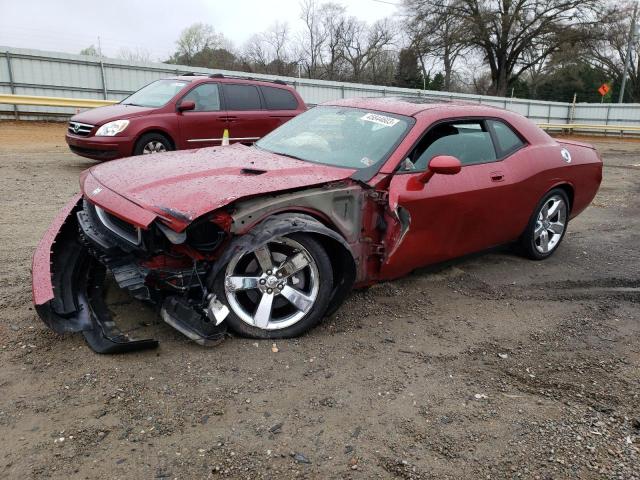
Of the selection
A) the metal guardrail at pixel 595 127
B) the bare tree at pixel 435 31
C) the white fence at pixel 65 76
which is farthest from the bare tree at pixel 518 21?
the white fence at pixel 65 76

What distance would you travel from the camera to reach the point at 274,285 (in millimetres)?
3279

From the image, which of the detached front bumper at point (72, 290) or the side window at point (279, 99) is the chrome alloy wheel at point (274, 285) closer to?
the detached front bumper at point (72, 290)

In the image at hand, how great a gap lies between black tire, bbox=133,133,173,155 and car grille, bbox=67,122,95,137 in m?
0.82

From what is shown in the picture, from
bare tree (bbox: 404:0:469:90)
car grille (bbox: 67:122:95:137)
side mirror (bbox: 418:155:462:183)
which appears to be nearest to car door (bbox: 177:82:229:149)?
car grille (bbox: 67:122:95:137)

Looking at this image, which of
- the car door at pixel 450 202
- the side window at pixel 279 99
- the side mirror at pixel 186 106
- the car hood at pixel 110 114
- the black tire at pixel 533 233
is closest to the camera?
the car door at pixel 450 202

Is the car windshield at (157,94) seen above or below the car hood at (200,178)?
above

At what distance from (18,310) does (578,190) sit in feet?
17.2

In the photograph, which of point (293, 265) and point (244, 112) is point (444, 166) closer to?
point (293, 265)

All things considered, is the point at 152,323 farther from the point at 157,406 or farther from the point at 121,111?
the point at 121,111

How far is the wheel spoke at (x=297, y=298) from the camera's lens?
333 cm

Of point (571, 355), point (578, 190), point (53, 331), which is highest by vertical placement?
point (578, 190)

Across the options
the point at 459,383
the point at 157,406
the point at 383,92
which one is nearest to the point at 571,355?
the point at 459,383

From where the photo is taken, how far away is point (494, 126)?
4.80 metres

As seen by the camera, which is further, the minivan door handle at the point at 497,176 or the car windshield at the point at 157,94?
the car windshield at the point at 157,94
